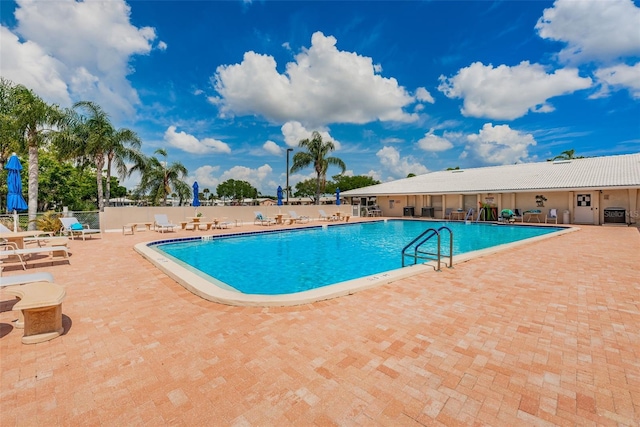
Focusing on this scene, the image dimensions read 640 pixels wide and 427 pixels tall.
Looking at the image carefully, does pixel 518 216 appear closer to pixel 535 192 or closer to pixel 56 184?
pixel 535 192

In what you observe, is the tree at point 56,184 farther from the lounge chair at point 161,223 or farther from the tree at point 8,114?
the lounge chair at point 161,223

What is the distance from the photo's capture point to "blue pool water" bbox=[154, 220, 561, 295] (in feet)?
25.0

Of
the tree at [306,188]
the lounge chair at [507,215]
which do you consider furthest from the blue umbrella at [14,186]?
the tree at [306,188]

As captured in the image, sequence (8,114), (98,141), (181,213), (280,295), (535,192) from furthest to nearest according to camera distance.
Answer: (535,192), (98,141), (181,213), (8,114), (280,295)

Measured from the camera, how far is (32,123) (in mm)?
14148

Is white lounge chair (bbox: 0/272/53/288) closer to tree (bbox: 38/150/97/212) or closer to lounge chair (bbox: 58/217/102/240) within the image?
lounge chair (bbox: 58/217/102/240)

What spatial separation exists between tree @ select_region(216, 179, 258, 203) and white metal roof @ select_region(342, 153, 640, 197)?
64.0 meters

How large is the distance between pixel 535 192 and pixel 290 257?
20.2 meters

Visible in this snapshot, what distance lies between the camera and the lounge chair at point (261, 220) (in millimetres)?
20234

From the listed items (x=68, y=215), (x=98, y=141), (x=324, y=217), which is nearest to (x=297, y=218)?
(x=324, y=217)

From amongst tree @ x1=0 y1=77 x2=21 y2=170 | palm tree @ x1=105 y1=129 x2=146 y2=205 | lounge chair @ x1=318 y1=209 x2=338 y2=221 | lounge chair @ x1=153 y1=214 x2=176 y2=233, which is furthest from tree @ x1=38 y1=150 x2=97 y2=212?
lounge chair @ x1=318 y1=209 x2=338 y2=221

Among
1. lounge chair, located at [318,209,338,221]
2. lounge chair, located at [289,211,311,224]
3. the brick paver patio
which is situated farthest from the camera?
lounge chair, located at [318,209,338,221]

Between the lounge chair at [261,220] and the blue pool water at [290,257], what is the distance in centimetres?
455

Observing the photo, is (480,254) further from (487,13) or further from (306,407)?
(487,13)
